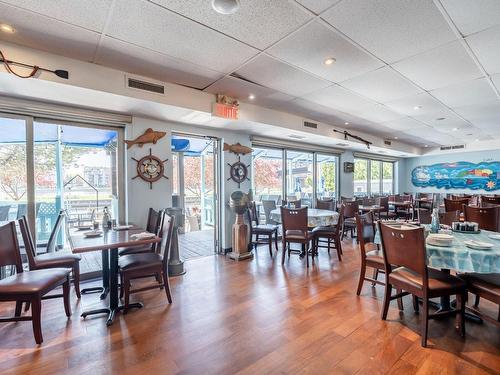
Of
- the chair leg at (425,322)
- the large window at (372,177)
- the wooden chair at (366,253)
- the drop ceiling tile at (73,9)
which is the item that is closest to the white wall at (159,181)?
the drop ceiling tile at (73,9)

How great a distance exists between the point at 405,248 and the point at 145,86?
3208 millimetres

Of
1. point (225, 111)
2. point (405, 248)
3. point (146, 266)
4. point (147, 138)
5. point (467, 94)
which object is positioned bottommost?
point (146, 266)

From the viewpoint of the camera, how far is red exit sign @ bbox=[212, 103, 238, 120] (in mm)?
3777

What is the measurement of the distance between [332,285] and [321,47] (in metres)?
2.70

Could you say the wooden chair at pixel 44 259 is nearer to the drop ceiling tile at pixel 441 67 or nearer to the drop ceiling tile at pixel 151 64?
the drop ceiling tile at pixel 151 64

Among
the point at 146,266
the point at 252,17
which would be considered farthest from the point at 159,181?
the point at 252,17

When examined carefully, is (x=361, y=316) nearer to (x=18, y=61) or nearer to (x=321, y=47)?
(x=321, y=47)

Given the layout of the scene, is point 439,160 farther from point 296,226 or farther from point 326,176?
point 296,226

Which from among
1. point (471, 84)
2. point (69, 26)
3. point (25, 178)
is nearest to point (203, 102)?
point (69, 26)

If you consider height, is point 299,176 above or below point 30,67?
below

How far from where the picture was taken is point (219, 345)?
2119mm

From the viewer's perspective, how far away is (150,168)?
13.2ft

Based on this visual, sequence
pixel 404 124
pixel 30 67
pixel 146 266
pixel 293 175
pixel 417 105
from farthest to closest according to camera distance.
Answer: pixel 293 175
pixel 404 124
pixel 417 105
pixel 146 266
pixel 30 67

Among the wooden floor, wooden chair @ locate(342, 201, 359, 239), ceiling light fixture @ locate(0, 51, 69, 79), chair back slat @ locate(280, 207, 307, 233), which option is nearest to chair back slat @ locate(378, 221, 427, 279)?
the wooden floor
